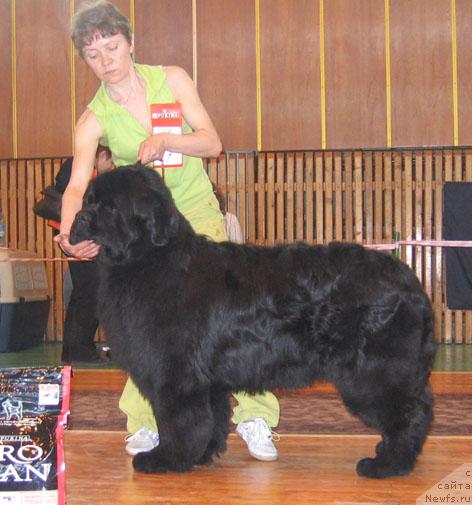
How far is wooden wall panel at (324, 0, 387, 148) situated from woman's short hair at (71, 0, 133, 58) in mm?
7470

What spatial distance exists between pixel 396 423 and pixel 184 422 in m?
0.84

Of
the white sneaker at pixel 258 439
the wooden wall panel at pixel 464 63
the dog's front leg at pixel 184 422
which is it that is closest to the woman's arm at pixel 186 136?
the dog's front leg at pixel 184 422

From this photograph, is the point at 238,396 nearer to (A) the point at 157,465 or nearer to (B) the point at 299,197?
(A) the point at 157,465

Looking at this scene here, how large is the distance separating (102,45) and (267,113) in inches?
293

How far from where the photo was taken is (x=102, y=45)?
3.35 m

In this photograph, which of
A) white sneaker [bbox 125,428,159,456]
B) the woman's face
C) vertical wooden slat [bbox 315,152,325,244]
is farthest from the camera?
vertical wooden slat [bbox 315,152,325,244]

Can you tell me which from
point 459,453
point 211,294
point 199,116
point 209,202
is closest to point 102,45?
point 199,116

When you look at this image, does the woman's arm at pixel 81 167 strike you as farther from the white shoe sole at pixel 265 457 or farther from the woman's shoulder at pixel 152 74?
the white shoe sole at pixel 265 457

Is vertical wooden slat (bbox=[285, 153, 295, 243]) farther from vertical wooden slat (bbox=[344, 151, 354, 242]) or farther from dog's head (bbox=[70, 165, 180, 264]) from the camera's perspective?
dog's head (bbox=[70, 165, 180, 264])

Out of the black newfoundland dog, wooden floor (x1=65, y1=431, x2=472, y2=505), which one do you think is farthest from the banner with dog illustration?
the black newfoundland dog

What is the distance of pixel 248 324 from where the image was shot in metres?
3.06

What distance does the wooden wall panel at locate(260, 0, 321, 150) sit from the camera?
34.7ft

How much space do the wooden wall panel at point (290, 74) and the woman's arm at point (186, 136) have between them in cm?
712

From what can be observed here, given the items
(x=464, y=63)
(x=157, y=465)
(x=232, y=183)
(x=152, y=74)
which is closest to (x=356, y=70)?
(x=464, y=63)
